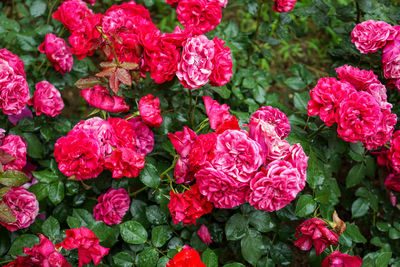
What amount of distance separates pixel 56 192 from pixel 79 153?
382mm

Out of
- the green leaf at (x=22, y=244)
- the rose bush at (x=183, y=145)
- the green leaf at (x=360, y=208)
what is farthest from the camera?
the green leaf at (x=360, y=208)

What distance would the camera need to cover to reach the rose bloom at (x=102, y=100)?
55.0 inches

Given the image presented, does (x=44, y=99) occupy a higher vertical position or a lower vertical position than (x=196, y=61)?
lower

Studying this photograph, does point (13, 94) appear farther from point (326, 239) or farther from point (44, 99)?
point (326, 239)

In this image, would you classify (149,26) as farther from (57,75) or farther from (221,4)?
(57,75)

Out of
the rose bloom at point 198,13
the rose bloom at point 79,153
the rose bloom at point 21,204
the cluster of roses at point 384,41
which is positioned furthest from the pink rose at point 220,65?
the rose bloom at point 21,204

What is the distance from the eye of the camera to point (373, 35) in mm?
1497

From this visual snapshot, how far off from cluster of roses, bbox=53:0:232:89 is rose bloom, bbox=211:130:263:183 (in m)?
0.27

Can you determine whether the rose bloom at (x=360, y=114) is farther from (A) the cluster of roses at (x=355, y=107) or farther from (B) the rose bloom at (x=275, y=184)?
(B) the rose bloom at (x=275, y=184)

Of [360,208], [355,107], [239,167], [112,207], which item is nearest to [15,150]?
[112,207]

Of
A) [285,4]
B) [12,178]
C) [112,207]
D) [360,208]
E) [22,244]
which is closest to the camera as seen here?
[12,178]

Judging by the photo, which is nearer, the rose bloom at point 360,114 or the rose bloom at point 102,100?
the rose bloom at point 360,114

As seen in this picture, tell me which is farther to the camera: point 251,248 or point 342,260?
point 251,248

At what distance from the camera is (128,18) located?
146 cm
